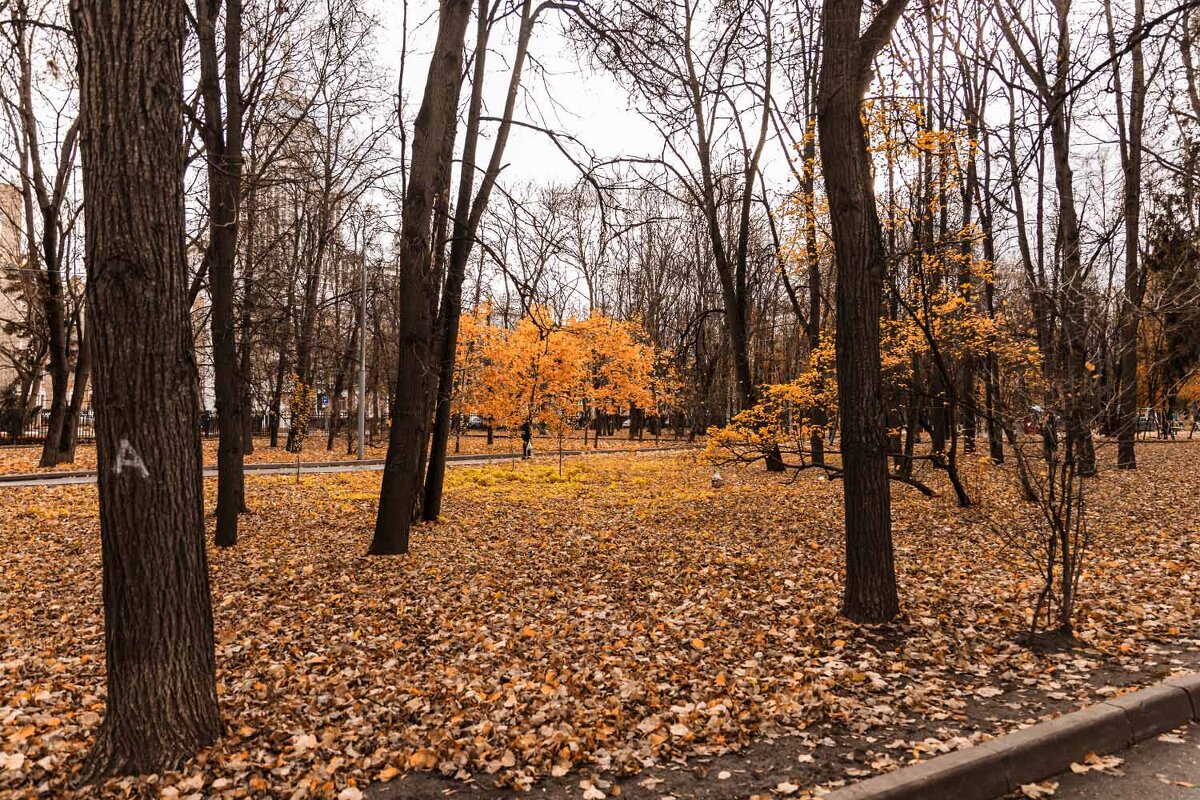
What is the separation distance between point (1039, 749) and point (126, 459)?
479 centimetres

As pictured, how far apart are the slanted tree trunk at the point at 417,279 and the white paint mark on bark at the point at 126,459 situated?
194 inches

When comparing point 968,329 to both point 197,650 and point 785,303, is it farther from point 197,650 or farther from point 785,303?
point 785,303

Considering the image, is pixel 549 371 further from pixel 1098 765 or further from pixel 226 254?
pixel 1098 765

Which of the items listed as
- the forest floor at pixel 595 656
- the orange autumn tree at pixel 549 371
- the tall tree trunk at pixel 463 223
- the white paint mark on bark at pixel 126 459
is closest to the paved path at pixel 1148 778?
the forest floor at pixel 595 656

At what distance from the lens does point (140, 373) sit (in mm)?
3361

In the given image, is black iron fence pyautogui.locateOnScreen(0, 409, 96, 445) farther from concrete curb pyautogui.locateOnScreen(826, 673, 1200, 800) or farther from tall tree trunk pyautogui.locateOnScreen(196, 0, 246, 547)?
concrete curb pyautogui.locateOnScreen(826, 673, 1200, 800)

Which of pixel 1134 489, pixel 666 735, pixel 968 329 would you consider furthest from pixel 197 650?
pixel 1134 489

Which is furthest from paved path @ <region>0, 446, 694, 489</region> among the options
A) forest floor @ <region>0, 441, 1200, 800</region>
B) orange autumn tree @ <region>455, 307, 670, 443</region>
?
forest floor @ <region>0, 441, 1200, 800</region>

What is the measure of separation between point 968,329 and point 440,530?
9438mm

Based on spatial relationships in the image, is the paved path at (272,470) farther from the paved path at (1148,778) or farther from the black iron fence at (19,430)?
the paved path at (1148,778)

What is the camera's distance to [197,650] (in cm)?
362

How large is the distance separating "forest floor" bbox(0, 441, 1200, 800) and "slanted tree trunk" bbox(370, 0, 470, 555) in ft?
2.34

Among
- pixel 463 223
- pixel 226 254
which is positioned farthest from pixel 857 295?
pixel 226 254

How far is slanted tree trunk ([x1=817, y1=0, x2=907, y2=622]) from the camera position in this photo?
5.35 m
